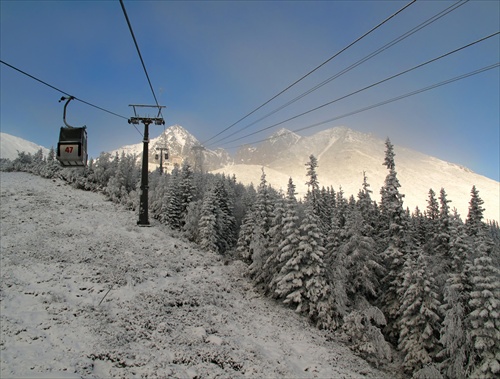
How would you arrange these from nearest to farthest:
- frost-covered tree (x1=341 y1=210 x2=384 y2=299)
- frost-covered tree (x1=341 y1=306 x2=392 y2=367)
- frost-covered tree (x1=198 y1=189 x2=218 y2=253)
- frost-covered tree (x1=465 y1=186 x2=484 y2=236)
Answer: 1. frost-covered tree (x1=341 y1=306 x2=392 y2=367)
2. frost-covered tree (x1=341 y1=210 x2=384 y2=299)
3. frost-covered tree (x1=465 y1=186 x2=484 y2=236)
4. frost-covered tree (x1=198 y1=189 x2=218 y2=253)

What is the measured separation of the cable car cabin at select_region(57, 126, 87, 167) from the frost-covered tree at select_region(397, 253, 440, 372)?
105 feet

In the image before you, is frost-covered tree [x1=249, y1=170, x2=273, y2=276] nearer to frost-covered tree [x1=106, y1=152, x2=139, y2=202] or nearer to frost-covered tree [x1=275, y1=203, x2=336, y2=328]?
frost-covered tree [x1=275, y1=203, x2=336, y2=328]

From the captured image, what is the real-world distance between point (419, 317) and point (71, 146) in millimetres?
33713

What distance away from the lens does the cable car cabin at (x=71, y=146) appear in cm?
1046

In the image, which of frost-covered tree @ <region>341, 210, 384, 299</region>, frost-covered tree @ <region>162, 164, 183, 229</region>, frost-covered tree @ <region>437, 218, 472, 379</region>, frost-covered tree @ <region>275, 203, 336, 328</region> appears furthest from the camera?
frost-covered tree @ <region>162, 164, 183, 229</region>

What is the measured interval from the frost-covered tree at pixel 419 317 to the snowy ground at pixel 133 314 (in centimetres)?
320

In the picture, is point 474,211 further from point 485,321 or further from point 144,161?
point 144,161

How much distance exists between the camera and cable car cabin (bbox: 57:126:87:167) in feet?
34.3

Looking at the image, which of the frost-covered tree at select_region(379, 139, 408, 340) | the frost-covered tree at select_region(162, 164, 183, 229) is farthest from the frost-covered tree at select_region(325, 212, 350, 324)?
the frost-covered tree at select_region(162, 164, 183, 229)

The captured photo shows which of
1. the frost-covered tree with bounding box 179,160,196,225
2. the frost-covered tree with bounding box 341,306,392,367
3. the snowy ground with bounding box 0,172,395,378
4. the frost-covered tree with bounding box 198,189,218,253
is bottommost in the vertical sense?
the frost-covered tree with bounding box 341,306,392,367

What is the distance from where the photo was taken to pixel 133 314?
27.0m

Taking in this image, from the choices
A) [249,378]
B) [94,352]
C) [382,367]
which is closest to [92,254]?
[94,352]

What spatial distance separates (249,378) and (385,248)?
27253 millimetres

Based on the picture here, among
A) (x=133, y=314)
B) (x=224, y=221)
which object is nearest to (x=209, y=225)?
(x=224, y=221)
